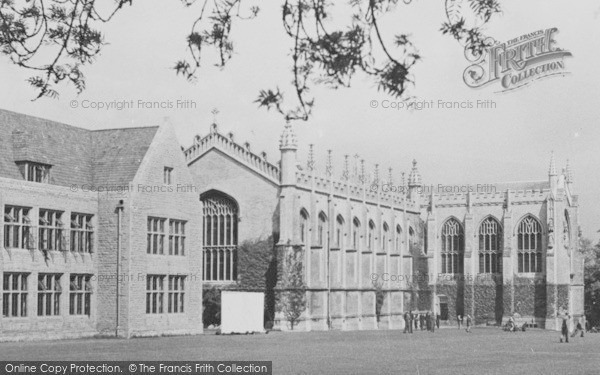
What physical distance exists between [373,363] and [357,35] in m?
21.7

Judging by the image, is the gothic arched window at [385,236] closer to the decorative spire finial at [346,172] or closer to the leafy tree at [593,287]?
the decorative spire finial at [346,172]

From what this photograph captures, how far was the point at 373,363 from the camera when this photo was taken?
103 feet

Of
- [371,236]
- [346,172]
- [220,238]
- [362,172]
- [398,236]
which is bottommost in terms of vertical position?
[220,238]

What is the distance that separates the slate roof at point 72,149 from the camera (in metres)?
46.6

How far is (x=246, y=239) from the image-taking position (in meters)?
65.3

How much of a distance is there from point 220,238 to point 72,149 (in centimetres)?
1756

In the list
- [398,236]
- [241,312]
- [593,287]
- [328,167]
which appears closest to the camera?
[241,312]

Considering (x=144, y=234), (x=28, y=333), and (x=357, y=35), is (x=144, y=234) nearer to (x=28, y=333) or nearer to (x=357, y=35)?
(x=28, y=333)

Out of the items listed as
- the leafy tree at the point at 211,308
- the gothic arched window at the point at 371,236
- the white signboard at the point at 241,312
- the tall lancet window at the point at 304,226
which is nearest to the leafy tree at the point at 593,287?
the gothic arched window at the point at 371,236

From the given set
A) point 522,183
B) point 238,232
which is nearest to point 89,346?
point 238,232

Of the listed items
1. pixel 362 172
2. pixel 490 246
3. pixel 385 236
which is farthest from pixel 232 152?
pixel 490 246

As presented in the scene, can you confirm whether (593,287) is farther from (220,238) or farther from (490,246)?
(220,238)

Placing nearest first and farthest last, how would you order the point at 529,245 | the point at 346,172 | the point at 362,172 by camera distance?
the point at 346,172 → the point at 362,172 → the point at 529,245

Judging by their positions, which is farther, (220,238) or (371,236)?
(371,236)
